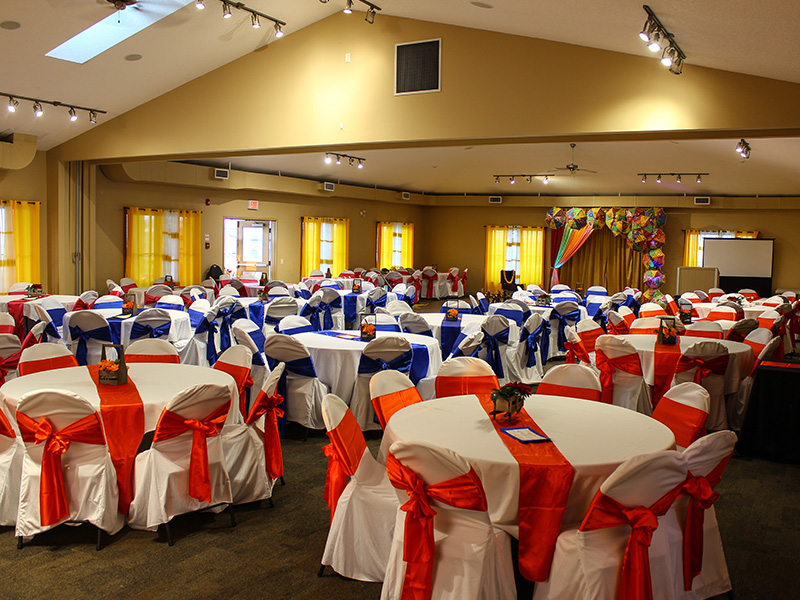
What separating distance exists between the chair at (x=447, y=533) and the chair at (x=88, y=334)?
4.80 metres

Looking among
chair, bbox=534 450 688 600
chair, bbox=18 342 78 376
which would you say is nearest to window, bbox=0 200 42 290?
chair, bbox=18 342 78 376

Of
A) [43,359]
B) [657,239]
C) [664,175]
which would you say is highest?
[664,175]

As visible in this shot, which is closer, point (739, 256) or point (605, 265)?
point (739, 256)

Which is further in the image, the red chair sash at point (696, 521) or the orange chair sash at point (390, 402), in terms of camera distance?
the orange chair sash at point (390, 402)

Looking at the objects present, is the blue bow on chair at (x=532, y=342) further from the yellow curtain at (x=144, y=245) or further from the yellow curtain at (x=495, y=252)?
the yellow curtain at (x=495, y=252)

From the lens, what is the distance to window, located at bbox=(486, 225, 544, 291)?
63.2ft

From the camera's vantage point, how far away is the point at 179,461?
3.54 metres

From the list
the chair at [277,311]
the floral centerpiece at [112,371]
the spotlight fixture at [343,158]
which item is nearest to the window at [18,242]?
the chair at [277,311]

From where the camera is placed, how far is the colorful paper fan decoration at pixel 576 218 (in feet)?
59.1

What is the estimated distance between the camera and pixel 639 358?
5547mm

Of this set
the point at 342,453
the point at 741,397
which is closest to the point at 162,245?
the point at 741,397

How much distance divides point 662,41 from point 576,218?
41.0 feet

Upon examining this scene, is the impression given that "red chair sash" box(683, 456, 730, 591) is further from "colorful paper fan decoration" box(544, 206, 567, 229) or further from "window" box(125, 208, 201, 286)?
"colorful paper fan decoration" box(544, 206, 567, 229)

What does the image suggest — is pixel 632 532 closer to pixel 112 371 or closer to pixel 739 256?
pixel 112 371
